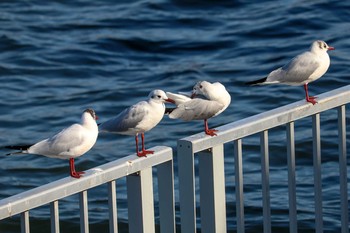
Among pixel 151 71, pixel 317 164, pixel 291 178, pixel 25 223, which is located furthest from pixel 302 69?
pixel 151 71

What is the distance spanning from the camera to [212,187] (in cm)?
420

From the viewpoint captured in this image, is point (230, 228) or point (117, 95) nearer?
point (230, 228)

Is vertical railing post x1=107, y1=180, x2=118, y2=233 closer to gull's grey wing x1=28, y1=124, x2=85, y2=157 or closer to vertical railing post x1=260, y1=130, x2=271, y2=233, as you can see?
gull's grey wing x1=28, y1=124, x2=85, y2=157

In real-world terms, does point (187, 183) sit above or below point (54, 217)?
above

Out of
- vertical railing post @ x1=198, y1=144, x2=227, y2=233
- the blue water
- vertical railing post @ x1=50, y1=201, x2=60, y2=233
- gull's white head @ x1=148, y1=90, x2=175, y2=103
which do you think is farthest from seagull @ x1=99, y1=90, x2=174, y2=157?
the blue water

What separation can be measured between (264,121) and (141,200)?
0.65m

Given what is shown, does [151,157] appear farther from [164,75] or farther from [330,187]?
[164,75]

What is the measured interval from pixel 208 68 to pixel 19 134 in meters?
2.84

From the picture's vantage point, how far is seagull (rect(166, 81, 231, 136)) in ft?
15.4

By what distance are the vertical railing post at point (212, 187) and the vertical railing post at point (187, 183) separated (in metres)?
0.09

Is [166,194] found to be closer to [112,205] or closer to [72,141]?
[112,205]

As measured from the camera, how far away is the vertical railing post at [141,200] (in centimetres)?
392

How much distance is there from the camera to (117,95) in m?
12.7

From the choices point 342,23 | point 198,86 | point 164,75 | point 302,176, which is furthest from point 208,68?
point 198,86
